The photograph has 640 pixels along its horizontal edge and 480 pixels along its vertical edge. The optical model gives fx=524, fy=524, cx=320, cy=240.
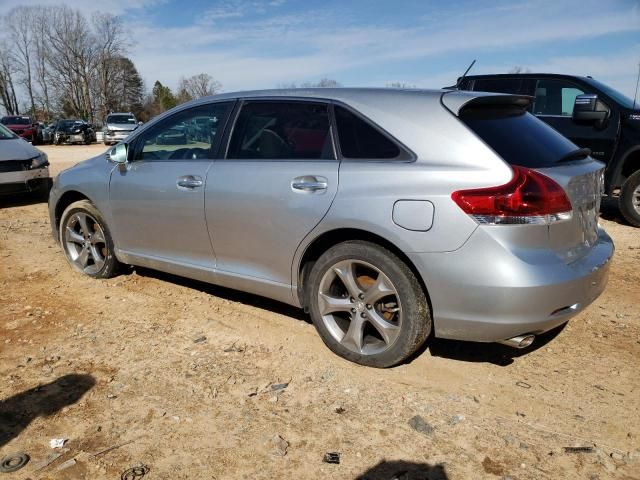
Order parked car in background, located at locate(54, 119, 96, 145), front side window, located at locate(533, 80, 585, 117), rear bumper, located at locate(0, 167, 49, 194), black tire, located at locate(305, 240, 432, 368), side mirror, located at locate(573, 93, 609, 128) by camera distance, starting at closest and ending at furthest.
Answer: black tire, located at locate(305, 240, 432, 368) < side mirror, located at locate(573, 93, 609, 128) < front side window, located at locate(533, 80, 585, 117) < rear bumper, located at locate(0, 167, 49, 194) < parked car in background, located at locate(54, 119, 96, 145)

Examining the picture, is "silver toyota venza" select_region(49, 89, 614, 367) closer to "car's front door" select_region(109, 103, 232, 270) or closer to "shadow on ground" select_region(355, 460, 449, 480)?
"car's front door" select_region(109, 103, 232, 270)

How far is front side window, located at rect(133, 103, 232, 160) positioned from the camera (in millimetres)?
3879

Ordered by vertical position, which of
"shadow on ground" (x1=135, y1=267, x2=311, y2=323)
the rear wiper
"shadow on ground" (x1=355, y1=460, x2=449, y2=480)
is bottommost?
"shadow on ground" (x1=355, y1=460, x2=449, y2=480)

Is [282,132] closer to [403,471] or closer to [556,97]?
[403,471]

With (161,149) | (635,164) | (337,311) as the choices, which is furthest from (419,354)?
(635,164)

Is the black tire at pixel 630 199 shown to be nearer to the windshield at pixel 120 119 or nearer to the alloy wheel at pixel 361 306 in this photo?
the alloy wheel at pixel 361 306

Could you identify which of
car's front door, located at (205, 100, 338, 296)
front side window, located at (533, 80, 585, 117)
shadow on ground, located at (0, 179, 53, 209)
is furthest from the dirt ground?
shadow on ground, located at (0, 179, 53, 209)

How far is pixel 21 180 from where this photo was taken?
844cm

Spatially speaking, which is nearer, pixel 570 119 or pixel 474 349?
pixel 474 349

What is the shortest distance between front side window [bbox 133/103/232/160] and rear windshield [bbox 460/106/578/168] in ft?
5.97

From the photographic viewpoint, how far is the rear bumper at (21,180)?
324 inches

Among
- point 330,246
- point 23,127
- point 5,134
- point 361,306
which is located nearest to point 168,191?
point 330,246

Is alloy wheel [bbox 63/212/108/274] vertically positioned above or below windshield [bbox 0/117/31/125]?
below

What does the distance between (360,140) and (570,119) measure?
540cm
